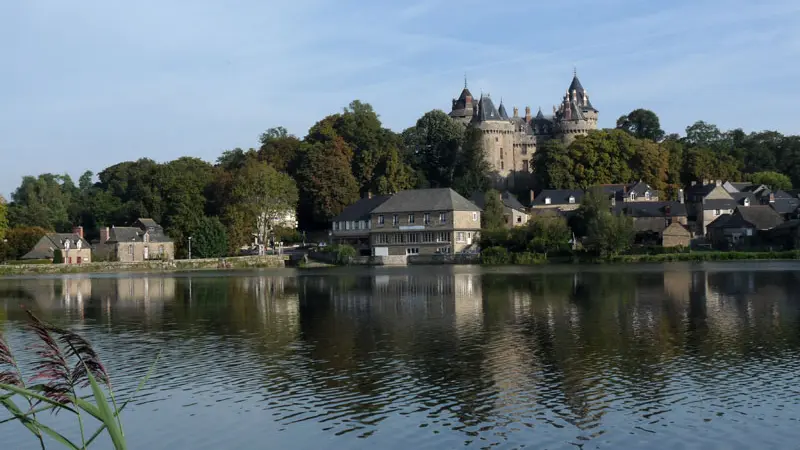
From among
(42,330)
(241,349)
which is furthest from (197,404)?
(42,330)

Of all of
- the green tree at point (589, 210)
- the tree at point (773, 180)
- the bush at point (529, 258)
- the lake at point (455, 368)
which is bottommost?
the lake at point (455, 368)

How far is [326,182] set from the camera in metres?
84.9

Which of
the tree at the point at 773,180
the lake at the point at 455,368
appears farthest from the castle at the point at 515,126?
the lake at the point at 455,368

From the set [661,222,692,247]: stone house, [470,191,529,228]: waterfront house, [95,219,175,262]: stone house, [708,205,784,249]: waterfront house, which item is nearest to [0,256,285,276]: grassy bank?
[95,219,175,262]: stone house

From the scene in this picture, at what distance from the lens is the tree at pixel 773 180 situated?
96688 millimetres

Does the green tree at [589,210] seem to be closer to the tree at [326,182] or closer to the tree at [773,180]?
the tree at [326,182]

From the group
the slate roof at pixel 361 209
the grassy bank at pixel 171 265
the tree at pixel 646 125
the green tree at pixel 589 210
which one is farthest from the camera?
the tree at pixel 646 125

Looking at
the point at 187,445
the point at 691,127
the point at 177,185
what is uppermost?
the point at 691,127

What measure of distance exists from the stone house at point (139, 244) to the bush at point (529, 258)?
3480 cm

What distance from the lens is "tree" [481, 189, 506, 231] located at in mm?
74125

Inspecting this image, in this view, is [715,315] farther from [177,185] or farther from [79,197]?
[79,197]

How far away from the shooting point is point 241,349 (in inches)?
836

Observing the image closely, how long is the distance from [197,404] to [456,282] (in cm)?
3131

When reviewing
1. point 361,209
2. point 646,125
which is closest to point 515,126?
point 646,125
